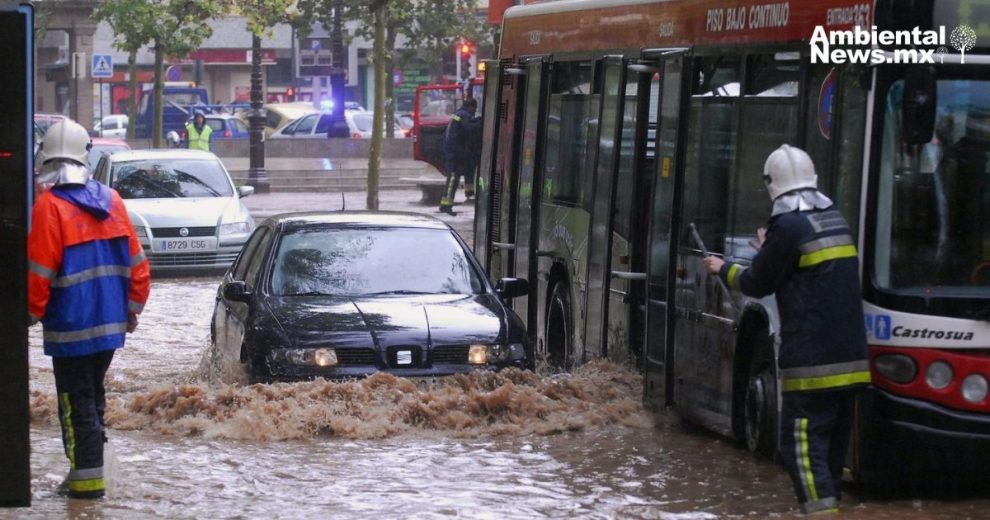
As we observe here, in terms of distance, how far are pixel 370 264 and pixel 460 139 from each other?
19991 mm

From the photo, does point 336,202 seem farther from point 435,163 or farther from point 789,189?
point 789,189

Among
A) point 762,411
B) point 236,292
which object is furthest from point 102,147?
point 762,411

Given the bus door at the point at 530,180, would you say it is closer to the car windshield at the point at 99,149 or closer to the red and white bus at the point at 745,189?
the red and white bus at the point at 745,189

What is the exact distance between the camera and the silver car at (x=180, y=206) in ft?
71.4

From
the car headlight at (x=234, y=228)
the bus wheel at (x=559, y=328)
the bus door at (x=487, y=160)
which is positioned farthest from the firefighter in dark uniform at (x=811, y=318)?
the car headlight at (x=234, y=228)

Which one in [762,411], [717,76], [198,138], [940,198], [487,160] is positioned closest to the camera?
[940,198]

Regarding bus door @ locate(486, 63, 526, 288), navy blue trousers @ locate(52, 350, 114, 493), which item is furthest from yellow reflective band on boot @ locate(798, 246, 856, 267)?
bus door @ locate(486, 63, 526, 288)

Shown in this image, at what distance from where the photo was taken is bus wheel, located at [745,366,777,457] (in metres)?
9.28

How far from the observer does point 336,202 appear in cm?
3569

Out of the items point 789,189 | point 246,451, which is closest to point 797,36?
point 789,189

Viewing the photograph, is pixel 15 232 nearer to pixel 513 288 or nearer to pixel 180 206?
pixel 513 288

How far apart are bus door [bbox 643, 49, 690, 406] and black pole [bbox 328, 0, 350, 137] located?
35.4 m

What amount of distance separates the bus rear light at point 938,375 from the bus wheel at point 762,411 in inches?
51.7

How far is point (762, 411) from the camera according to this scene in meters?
9.39
